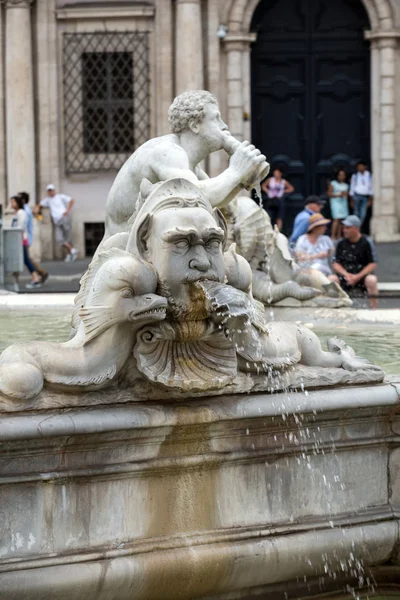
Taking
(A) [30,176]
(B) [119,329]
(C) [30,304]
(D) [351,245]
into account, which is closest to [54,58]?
(A) [30,176]

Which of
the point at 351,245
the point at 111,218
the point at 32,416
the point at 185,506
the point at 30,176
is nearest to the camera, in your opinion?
the point at 32,416

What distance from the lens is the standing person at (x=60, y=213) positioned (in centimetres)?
2127

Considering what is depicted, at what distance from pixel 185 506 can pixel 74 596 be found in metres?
0.40

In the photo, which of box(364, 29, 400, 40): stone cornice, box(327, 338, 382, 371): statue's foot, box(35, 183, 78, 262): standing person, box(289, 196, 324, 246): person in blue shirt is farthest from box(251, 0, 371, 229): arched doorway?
box(327, 338, 382, 371): statue's foot

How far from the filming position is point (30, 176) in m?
21.8

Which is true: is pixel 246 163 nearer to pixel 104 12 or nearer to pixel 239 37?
pixel 239 37

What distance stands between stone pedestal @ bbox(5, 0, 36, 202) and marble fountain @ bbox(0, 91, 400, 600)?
17732 millimetres

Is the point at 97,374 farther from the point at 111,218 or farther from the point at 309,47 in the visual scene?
the point at 309,47

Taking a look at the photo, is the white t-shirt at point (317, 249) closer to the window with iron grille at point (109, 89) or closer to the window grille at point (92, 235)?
the window grille at point (92, 235)

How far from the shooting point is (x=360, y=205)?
2152cm

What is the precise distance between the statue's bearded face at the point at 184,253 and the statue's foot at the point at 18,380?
434mm

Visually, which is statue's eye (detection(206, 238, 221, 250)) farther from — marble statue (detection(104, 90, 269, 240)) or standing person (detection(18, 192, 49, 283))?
standing person (detection(18, 192, 49, 283))

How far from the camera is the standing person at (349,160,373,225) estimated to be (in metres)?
21.5

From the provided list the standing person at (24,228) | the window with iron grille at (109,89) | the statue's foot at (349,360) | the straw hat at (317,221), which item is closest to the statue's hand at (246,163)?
the statue's foot at (349,360)
